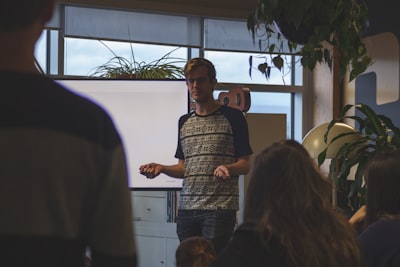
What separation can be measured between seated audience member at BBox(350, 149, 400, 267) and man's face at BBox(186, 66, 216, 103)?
1141 mm

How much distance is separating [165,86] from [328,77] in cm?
459

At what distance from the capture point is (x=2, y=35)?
82 cm

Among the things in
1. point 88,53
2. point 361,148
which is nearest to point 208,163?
point 361,148

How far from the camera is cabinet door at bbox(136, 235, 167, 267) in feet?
17.3

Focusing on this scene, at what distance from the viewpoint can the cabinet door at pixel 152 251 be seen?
5.28 m

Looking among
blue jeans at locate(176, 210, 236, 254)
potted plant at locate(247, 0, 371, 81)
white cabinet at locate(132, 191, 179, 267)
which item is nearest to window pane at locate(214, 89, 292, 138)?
white cabinet at locate(132, 191, 179, 267)

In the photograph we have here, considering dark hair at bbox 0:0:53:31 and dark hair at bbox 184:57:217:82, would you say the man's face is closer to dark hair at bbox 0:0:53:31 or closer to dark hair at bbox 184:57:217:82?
dark hair at bbox 184:57:217:82

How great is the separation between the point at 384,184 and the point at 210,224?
1094 mm

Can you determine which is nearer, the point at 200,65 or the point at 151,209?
the point at 200,65

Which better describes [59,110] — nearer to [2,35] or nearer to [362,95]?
[2,35]

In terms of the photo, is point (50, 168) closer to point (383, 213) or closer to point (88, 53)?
point (383, 213)

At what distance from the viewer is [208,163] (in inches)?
115

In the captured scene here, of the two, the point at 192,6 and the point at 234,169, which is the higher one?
the point at 192,6

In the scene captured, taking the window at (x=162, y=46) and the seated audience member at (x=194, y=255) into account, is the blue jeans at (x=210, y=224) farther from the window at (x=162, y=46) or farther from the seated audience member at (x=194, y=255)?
the window at (x=162, y=46)
